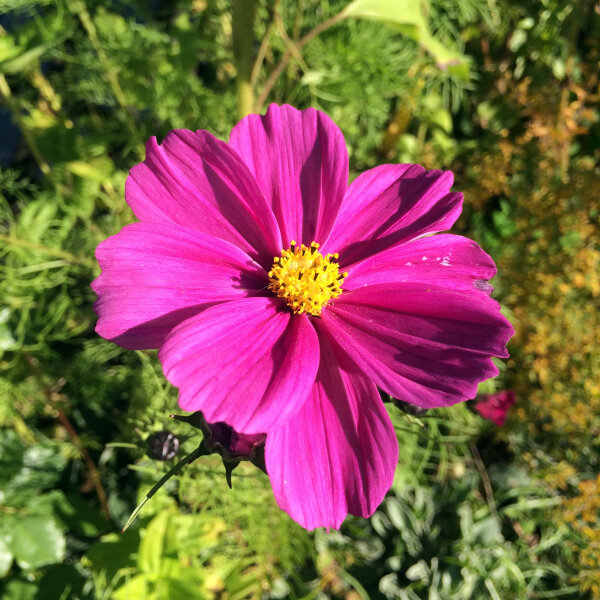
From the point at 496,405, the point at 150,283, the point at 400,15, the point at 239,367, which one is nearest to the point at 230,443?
the point at 239,367

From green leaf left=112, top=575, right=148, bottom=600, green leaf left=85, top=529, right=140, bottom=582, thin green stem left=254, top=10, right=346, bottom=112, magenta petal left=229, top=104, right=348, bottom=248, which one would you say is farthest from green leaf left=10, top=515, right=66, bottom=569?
thin green stem left=254, top=10, right=346, bottom=112

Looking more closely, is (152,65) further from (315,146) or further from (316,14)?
(315,146)

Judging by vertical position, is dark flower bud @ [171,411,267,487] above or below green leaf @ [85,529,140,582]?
above

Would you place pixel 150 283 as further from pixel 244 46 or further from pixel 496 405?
pixel 496 405

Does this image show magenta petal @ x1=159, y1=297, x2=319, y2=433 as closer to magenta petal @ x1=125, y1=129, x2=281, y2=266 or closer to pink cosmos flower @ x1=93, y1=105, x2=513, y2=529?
pink cosmos flower @ x1=93, y1=105, x2=513, y2=529

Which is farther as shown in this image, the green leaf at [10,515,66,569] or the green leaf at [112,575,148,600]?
the green leaf at [10,515,66,569]

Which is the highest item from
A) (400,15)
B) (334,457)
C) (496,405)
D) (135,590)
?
(400,15)

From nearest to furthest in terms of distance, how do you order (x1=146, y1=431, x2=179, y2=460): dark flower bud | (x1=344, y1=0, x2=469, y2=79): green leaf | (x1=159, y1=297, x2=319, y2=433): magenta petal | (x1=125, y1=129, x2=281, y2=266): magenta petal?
(x1=159, y1=297, x2=319, y2=433): magenta petal < (x1=125, y1=129, x2=281, y2=266): magenta petal < (x1=146, y1=431, x2=179, y2=460): dark flower bud < (x1=344, y1=0, x2=469, y2=79): green leaf
